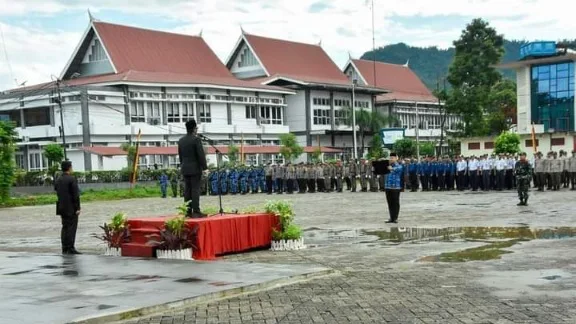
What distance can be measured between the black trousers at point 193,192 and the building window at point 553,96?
45.9m

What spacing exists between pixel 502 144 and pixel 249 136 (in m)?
23.3

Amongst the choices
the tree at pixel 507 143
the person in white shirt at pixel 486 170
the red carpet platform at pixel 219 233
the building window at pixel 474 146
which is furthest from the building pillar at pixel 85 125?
the red carpet platform at pixel 219 233

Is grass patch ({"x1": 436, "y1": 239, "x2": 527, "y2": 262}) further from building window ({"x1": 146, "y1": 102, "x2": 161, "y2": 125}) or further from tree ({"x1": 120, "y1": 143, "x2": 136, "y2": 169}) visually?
building window ({"x1": 146, "y1": 102, "x2": 161, "y2": 125})

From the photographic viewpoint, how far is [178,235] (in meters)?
11.3

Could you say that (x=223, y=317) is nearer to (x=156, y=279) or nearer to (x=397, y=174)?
(x=156, y=279)

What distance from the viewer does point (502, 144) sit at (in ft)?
147

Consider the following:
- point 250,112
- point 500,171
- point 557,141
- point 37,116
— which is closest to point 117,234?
point 500,171

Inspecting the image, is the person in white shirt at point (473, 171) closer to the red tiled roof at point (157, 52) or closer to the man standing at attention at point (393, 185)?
the man standing at attention at point (393, 185)

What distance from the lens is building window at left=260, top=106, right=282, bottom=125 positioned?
6206 centimetres

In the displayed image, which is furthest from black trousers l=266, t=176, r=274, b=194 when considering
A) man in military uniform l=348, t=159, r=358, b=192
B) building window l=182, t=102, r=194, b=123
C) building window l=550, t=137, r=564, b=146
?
building window l=182, t=102, r=194, b=123

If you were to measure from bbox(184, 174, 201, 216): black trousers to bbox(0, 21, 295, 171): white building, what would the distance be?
36.4 metres

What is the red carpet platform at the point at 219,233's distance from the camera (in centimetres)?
1151

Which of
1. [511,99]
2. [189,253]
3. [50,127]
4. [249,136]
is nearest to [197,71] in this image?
[249,136]

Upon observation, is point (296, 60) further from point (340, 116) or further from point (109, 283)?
point (109, 283)
